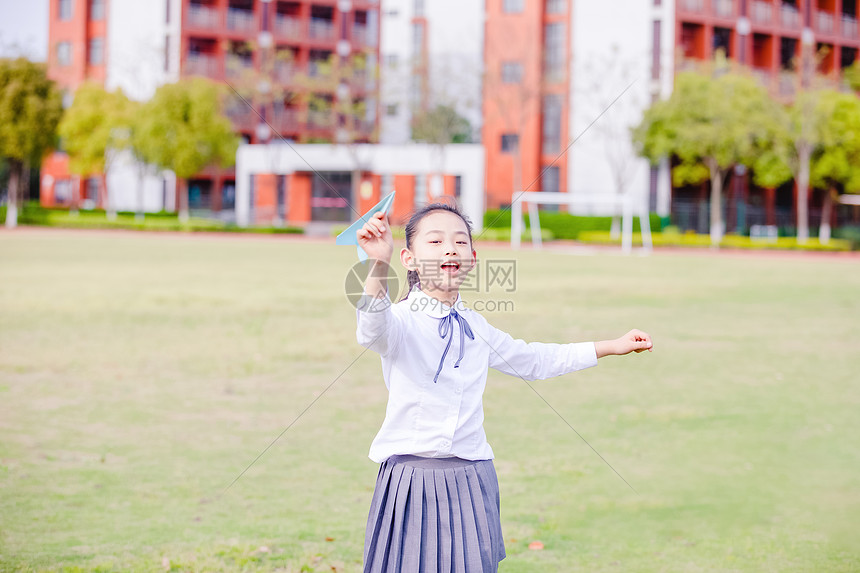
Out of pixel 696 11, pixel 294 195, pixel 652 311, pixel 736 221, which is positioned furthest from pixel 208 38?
pixel 652 311

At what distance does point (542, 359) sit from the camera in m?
2.53

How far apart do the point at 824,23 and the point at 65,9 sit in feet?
122

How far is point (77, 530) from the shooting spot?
12.2 feet

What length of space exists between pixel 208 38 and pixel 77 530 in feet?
148

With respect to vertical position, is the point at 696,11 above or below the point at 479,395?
above

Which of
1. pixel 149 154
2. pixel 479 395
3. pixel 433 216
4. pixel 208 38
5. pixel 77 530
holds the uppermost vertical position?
pixel 208 38

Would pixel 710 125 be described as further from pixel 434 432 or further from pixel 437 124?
pixel 434 432

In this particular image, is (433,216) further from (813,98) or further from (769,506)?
(813,98)

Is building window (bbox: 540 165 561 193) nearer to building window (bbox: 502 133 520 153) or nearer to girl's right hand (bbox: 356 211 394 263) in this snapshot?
building window (bbox: 502 133 520 153)

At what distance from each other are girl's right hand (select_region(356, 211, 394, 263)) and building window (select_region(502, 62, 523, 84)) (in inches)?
→ 1538

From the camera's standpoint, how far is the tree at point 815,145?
34.4 m

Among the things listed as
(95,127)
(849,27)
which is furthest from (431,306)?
(849,27)

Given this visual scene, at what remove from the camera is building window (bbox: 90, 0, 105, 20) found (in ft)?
157

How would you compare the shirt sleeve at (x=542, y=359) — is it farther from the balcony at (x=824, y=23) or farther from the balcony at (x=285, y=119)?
the balcony at (x=824, y=23)
